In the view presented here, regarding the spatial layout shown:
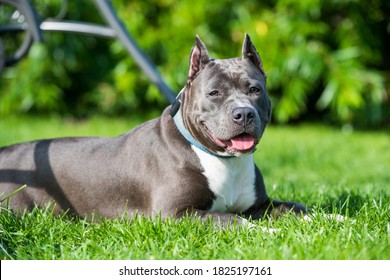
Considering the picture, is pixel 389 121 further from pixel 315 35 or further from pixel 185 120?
pixel 185 120

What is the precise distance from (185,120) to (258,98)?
0.38 metres

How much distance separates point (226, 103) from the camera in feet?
10.8

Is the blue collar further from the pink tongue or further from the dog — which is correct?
the pink tongue

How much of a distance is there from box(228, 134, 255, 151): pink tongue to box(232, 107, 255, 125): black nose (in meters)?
0.10

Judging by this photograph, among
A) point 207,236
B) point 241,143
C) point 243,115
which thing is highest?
point 243,115

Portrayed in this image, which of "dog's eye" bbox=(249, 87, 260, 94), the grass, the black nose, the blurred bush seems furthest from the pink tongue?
the blurred bush

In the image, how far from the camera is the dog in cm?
329

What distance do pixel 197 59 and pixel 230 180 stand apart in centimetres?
64

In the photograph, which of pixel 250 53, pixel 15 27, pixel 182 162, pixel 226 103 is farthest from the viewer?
pixel 15 27

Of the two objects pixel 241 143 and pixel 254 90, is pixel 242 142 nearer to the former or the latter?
pixel 241 143

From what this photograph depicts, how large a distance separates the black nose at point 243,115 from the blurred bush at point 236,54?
548 cm

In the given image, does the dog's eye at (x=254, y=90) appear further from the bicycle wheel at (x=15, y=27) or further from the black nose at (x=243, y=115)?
the bicycle wheel at (x=15, y=27)

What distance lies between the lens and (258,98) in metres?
3.35

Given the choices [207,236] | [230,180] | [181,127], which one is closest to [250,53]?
[181,127]
